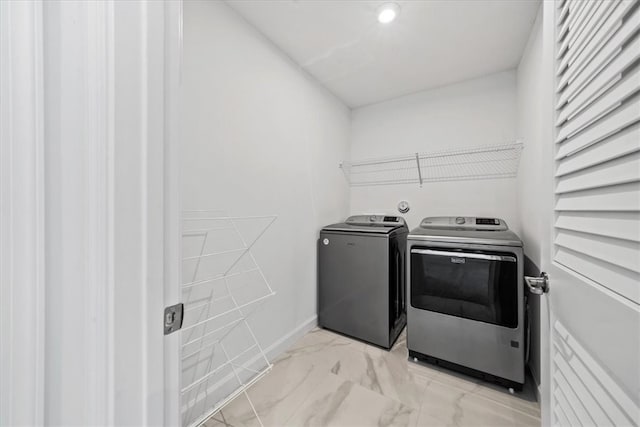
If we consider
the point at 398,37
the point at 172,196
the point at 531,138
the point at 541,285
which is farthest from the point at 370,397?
the point at 398,37

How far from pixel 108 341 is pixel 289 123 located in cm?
185

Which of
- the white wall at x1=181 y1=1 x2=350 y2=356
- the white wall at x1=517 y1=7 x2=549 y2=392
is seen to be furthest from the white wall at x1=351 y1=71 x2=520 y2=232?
the white wall at x1=181 y1=1 x2=350 y2=356

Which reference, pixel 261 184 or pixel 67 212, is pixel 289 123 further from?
pixel 67 212

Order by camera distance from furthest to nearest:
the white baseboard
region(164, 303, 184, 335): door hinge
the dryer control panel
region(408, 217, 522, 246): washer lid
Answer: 1. the dryer control panel
2. the white baseboard
3. region(408, 217, 522, 246): washer lid
4. region(164, 303, 184, 335): door hinge

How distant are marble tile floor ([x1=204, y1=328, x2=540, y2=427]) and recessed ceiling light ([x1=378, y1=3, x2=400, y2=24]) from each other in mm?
2329

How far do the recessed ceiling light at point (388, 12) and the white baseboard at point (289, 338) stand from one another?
232 centimetres

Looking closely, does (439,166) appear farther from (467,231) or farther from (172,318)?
(172,318)

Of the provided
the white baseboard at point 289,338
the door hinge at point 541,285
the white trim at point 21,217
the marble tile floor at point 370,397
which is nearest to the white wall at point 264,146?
the white baseboard at point 289,338

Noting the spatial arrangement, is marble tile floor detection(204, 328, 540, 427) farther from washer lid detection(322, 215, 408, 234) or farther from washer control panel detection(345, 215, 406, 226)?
washer control panel detection(345, 215, 406, 226)

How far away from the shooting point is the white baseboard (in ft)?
5.99

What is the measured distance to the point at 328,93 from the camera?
2.54 meters

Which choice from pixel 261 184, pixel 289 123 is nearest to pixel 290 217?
pixel 261 184

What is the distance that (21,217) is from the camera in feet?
1.25

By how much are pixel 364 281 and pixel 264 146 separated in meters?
1.33
